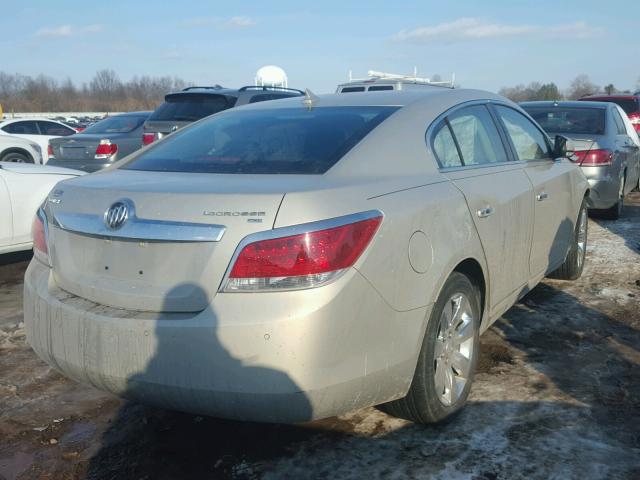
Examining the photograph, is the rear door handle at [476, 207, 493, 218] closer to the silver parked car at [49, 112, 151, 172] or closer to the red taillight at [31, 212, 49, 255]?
the red taillight at [31, 212, 49, 255]

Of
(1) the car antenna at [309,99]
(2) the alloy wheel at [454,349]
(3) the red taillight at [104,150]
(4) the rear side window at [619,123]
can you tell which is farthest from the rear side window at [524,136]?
(3) the red taillight at [104,150]

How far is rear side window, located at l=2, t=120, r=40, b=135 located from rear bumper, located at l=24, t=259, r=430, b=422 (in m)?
14.6

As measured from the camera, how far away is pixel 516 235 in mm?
3717

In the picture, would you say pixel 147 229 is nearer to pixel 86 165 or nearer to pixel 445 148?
pixel 445 148

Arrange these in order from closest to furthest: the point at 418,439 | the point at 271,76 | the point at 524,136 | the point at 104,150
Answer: the point at 418,439, the point at 524,136, the point at 104,150, the point at 271,76

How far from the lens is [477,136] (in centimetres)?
374

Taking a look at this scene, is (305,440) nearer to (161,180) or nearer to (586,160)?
(161,180)

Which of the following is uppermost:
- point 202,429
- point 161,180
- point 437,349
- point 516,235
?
point 161,180

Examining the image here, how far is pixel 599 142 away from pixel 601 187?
1.72 ft

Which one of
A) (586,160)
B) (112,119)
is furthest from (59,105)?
(586,160)

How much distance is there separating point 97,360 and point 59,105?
95762 mm

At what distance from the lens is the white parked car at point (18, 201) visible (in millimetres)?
5984

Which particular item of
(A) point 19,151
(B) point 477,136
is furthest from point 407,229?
(A) point 19,151

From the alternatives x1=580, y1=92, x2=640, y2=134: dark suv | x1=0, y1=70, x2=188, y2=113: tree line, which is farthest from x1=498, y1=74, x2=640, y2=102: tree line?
x1=0, y1=70, x2=188, y2=113: tree line
